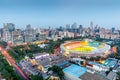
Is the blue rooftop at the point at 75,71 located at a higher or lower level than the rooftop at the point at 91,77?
higher

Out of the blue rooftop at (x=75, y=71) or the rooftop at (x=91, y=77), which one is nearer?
the rooftop at (x=91, y=77)

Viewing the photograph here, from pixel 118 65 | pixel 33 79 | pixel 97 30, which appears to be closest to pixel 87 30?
pixel 97 30

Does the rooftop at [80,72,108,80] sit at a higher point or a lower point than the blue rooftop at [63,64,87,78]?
lower

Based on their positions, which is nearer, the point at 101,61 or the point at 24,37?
the point at 101,61

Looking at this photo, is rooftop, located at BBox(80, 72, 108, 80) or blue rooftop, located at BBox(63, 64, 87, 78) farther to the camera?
blue rooftop, located at BBox(63, 64, 87, 78)

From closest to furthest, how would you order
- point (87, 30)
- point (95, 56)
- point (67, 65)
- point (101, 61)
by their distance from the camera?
point (67, 65) < point (101, 61) < point (95, 56) < point (87, 30)

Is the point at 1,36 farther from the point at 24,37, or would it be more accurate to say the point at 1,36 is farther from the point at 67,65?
the point at 67,65

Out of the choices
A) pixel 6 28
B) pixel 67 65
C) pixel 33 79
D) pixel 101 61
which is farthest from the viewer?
pixel 6 28

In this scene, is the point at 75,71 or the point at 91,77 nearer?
the point at 91,77

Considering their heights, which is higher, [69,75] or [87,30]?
[87,30]

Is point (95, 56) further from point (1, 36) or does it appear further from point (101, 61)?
point (1, 36)
